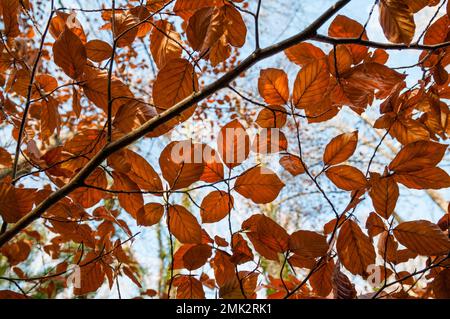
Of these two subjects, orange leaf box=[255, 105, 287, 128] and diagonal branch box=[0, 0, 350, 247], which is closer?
diagonal branch box=[0, 0, 350, 247]

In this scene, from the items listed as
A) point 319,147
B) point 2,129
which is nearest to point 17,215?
point 2,129

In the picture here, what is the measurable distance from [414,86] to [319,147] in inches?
151

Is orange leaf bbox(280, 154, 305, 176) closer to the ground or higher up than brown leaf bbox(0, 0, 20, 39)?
closer to the ground

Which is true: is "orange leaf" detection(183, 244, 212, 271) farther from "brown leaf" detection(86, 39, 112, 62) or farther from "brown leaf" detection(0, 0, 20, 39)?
"brown leaf" detection(0, 0, 20, 39)

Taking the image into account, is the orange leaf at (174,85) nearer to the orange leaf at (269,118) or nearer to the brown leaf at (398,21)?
the orange leaf at (269,118)

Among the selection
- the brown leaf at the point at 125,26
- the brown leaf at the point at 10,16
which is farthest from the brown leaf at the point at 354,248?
the brown leaf at the point at 10,16

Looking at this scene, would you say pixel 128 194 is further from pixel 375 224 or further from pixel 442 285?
pixel 442 285

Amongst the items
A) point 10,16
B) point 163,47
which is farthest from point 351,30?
point 10,16

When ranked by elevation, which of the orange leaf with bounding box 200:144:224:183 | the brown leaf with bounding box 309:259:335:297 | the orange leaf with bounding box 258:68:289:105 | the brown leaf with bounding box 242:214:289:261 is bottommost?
the brown leaf with bounding box 309:259:335:297

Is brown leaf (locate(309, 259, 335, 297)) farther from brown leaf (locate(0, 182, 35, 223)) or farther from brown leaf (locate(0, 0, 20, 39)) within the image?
brown leaf (locate(0, 0, 20, 39))

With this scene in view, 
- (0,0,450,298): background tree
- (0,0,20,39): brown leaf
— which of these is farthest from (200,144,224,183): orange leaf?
(0,0,20,39): brown leaf

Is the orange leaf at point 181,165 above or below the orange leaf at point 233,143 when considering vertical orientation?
below

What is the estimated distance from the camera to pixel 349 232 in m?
0.49
